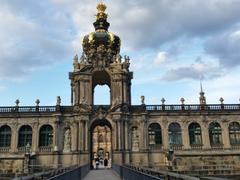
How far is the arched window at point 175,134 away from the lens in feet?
164

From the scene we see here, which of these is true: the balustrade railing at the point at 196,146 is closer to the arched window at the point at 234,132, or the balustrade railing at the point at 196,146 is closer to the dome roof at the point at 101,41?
the arched window at the point at 234,132

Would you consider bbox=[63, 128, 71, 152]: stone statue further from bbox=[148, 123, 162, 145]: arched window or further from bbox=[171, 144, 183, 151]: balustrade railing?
bbox=[171, 144, 183, 151]: balustrade railing

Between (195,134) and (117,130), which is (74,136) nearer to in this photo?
(117,130)

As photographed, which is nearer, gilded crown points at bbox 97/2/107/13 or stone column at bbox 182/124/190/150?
stone column at bbox 182/124/190/150

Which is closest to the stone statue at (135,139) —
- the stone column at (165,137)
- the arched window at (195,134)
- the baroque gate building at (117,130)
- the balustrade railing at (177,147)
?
the baroque gate building at (117,130)

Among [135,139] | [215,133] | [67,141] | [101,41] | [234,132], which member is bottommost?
[67,141]

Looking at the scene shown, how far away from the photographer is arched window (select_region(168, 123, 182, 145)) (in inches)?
1973

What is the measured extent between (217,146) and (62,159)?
80.6ft

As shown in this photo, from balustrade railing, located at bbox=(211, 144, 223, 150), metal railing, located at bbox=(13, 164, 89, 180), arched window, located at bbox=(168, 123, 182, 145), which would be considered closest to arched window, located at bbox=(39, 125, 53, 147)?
arched window, located at bbox=(168, 123, 182, 145)

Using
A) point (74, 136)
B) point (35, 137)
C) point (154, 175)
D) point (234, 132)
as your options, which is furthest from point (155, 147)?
point (154, 175)

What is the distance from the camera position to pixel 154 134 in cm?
5012

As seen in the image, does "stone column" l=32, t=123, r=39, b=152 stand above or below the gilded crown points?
below

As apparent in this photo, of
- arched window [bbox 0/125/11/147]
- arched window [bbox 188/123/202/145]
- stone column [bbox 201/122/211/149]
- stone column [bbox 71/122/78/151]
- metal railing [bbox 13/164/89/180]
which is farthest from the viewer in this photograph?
arched window [bbox 188/123/202/145]

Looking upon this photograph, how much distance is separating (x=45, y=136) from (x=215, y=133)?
27.5m
